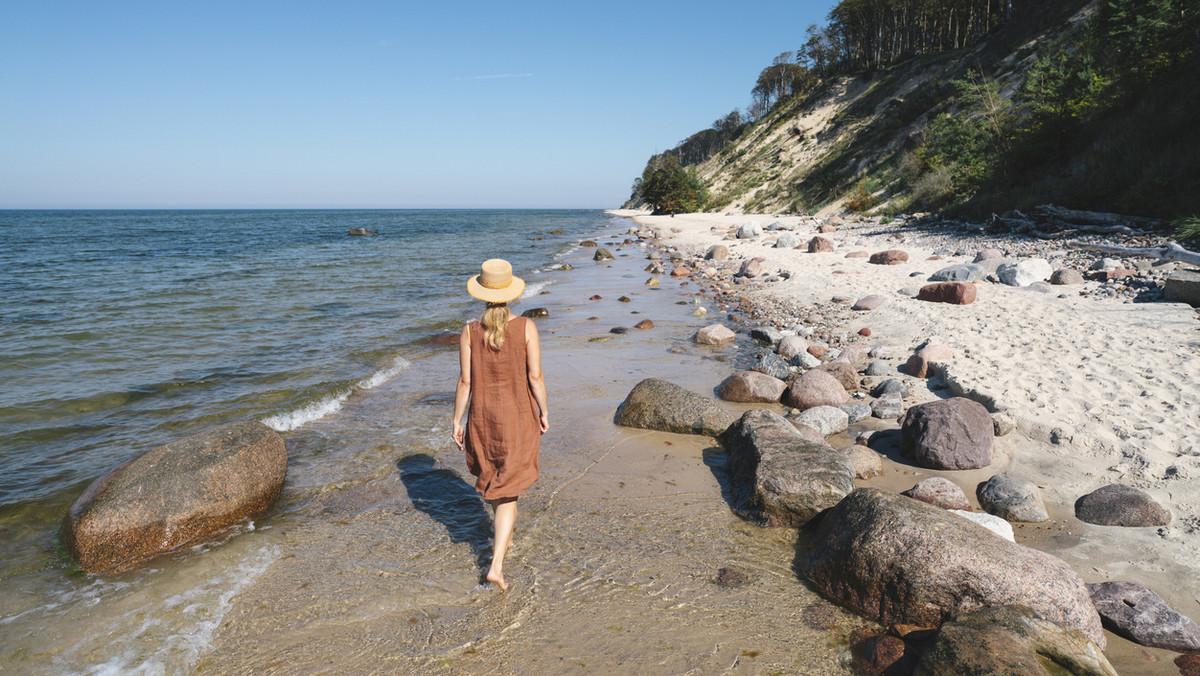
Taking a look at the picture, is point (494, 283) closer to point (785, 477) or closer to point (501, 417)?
point (501, 417)

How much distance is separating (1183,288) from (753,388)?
6145 millimetres

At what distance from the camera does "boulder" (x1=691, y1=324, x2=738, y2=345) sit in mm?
10352

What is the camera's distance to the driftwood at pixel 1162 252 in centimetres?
973

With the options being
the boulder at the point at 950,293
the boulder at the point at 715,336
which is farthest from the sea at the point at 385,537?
the boulder at the point at 950,293

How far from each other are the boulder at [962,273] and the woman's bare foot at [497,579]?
36.4ft

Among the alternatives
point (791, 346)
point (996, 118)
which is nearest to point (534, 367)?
point (791, 346)

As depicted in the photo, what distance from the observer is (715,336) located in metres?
10.4

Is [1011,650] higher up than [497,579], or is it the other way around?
[1011,650]

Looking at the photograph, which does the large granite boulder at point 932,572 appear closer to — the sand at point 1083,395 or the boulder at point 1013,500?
the sand at point 1083,395

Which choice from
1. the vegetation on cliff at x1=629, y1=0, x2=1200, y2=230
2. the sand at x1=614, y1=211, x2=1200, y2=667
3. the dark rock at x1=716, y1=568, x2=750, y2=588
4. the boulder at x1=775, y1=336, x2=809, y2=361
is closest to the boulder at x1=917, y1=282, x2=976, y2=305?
the sand at x1=614, y1=211, x2=1200, y2=667

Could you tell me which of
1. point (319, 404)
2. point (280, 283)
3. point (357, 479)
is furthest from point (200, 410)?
point (280, 283)

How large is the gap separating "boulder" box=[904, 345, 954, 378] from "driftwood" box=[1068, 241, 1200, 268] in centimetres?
550

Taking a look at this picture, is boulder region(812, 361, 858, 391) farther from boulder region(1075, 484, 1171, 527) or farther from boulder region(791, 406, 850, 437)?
boulder region(1075, 484, 1171, 527)

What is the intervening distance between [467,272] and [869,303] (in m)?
16.3
